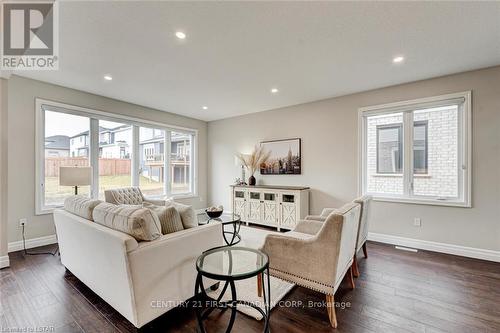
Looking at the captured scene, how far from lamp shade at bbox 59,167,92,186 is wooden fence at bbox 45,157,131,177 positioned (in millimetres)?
851

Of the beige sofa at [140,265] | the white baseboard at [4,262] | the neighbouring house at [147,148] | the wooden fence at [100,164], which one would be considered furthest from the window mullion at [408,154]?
the white baseboard at [4,262]

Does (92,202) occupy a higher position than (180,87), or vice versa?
(180,87)

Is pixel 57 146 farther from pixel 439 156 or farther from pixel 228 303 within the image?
pixel 439 156

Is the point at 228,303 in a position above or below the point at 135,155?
below

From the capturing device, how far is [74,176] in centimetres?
320

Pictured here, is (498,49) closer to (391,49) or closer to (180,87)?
(391,49)

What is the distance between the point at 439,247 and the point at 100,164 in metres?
6.01

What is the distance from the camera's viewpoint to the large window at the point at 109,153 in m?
3.69

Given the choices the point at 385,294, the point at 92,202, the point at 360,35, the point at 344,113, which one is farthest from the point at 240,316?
the point at 344,113

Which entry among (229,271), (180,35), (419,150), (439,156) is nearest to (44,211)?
(180,35)

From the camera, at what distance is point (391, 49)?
101 inches

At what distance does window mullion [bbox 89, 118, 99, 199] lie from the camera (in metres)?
4.16

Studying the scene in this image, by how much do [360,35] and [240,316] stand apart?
9.64 ft

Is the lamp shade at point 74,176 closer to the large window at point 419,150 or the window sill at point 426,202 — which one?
the large window at point 419,150
